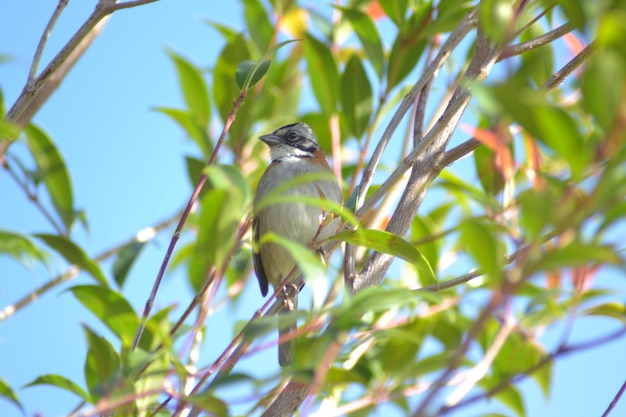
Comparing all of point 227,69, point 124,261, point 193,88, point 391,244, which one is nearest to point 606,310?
point 391,244

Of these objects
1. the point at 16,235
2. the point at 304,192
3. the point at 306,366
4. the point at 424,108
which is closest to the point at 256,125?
the point at 304,192

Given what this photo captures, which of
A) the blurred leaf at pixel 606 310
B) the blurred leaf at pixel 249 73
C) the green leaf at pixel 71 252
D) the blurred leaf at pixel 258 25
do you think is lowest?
the blurred leaf at pixel 606 310

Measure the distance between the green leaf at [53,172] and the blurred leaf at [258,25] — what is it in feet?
4.58

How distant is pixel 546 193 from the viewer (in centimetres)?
116

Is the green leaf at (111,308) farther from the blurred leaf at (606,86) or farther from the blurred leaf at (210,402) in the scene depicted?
the blurred leaf at (606,86)

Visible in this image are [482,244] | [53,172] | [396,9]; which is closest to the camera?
[482,244]

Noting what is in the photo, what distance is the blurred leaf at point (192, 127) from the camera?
3.41 m

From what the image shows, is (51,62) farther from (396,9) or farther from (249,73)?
(396,9)

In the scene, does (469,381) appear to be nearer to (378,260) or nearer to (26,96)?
(378,260)

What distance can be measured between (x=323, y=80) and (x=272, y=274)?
6.46ft

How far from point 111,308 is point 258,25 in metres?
2.16

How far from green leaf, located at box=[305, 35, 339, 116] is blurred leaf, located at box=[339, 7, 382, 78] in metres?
0.18

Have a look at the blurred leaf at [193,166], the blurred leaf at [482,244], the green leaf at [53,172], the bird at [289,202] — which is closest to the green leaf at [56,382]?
the green leaf at [53,172]

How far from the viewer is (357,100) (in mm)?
3279
